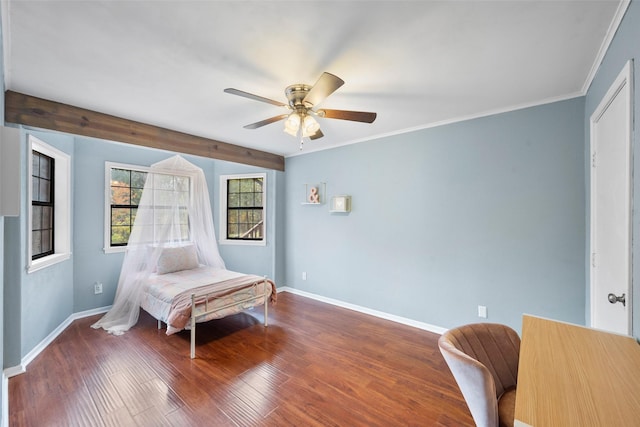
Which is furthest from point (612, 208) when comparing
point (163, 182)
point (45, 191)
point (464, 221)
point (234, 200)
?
point (45, 191)

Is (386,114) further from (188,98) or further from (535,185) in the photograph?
(188,98)

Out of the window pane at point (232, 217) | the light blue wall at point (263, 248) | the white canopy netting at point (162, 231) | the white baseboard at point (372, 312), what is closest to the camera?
the white baseboard at point (372, 312)

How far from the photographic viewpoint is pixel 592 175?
2.15m

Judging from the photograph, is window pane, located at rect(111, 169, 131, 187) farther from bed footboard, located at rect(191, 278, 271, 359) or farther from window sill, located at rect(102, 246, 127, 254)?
bed footboard, located at rect(191, 278, 271, 359)

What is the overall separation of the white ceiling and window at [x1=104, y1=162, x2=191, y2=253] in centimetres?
124

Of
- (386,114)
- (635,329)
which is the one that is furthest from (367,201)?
(635,329)

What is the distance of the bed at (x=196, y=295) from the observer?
2750 millimetres

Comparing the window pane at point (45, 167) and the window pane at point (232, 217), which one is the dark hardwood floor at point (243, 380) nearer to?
the window pane at point (45, 167)

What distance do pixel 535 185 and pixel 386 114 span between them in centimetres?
165

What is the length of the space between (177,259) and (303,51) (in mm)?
3442

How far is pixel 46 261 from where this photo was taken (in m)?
2.91

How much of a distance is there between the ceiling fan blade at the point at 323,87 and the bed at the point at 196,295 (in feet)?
7.50

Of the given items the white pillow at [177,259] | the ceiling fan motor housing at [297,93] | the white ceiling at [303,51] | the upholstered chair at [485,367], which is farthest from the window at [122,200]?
the upholstered chair at [485,367]

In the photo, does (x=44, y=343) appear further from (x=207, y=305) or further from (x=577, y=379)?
(x=577, y=379)
